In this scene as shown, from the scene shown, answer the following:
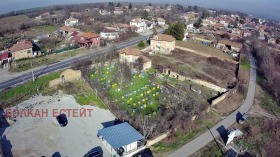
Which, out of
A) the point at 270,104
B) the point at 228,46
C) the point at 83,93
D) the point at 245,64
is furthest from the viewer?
the point at 228,46

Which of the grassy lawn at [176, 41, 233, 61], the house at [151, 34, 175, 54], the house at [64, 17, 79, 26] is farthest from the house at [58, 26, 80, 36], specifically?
the grassy lawn at [176, 41, 233, 61]

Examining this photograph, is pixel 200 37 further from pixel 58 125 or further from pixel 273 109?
pixel 58 125

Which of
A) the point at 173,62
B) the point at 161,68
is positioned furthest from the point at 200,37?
the point at 161,68

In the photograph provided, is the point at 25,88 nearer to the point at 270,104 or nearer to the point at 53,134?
the point at 53,134

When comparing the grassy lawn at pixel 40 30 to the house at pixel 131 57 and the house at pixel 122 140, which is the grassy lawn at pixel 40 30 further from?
the house at pixel 122 140

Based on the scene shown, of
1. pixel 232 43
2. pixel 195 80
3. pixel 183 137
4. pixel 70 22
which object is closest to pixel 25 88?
pixel 183 137

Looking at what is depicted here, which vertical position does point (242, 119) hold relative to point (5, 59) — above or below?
below

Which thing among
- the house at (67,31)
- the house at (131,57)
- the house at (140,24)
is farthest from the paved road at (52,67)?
the house at (140,24)

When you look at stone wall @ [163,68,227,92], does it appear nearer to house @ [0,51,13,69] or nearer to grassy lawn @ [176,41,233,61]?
grassy lawn @ [176,41,233,61]
